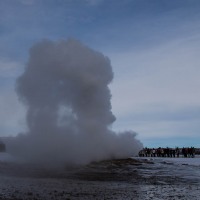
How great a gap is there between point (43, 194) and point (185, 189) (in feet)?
21.8

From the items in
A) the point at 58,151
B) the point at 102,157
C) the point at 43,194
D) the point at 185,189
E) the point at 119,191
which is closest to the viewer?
the point at 43,194

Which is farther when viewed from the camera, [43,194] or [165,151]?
[165,151]

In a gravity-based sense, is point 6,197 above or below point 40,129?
below

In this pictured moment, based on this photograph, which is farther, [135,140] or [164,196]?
[135,140]

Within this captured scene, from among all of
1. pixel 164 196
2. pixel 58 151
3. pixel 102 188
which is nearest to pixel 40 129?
pixel 58 151

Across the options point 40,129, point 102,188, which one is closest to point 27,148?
point 40,129

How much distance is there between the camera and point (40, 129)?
43500 millimetres

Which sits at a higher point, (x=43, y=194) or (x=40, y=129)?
(x=40, y=129)

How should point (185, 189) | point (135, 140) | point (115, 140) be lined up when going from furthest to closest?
point (135, 140)
point (115, 140)
point (185, 189)

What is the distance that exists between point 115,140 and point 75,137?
7.52 metres

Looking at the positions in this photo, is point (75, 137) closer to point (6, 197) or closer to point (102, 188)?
point (102, 188)

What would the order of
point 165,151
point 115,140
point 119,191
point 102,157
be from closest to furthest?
point 119,191 → point 102,157 → point 115,140 → point 165,151

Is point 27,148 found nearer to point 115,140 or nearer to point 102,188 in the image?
point 115,140

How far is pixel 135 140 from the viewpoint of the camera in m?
55.9
